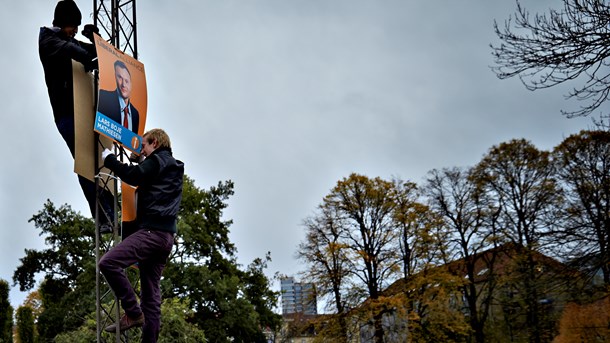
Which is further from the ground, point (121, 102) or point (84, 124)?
point (121, 102)

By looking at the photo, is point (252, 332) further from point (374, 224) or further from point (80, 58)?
point (80, 58)

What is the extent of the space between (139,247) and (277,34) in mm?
18598

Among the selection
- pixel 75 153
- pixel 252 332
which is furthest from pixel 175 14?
pixel 252 332

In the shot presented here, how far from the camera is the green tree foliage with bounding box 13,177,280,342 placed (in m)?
22.2

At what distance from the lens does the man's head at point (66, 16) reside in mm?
4166

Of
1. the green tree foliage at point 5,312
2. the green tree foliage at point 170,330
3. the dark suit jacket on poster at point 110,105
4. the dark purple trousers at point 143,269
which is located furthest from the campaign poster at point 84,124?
the green tree foliage at point 5,312

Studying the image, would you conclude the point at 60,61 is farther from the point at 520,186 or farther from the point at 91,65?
the point at 520,186

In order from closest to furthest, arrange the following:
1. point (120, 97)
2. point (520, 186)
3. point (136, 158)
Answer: point (120, 97) → point (136, 158) → point (520, 186)

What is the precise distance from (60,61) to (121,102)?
52 cm

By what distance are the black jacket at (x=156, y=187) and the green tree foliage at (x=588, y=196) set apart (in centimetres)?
815

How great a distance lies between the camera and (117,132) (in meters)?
4.24

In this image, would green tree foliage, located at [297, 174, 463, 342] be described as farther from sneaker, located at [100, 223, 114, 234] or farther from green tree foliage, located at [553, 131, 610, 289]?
sneaker, located at [100, 223, 114, 234]

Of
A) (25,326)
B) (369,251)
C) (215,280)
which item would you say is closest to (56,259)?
(25,326)

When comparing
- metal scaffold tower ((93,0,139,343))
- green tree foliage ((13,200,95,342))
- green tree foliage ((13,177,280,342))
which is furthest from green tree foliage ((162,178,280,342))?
metal scaffold tower ((93,0,139,343))
